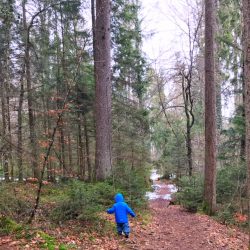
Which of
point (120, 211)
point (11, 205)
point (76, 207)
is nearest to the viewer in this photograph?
point (11, 205)

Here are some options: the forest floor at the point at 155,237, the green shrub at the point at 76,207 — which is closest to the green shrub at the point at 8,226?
the forest floor at the point at 155,237

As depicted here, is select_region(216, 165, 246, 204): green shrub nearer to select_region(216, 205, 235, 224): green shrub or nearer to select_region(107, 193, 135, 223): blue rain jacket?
select_region(216, 205, 235, 224): green shrub

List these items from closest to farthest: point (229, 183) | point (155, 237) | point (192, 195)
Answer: point (155, 237)
point (192, 195)
point (229, 183)

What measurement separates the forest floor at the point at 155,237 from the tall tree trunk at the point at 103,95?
2714 millimetres

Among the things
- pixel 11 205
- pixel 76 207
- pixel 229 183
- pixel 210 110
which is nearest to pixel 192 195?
pixel 229 183

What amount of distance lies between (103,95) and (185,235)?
19.5 feet

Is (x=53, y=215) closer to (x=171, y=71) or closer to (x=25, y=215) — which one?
(x=25, y=215)

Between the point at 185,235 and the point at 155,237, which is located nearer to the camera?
the point at 155,237

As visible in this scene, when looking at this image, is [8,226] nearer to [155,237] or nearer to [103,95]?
[155,237]

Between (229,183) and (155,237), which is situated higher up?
(229,183)

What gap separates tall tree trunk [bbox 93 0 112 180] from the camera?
12000 mm

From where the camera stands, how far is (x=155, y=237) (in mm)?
8688

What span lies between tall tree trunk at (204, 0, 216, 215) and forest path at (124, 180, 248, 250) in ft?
3.61

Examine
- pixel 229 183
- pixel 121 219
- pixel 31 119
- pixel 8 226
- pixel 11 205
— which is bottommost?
pixel 229 183
